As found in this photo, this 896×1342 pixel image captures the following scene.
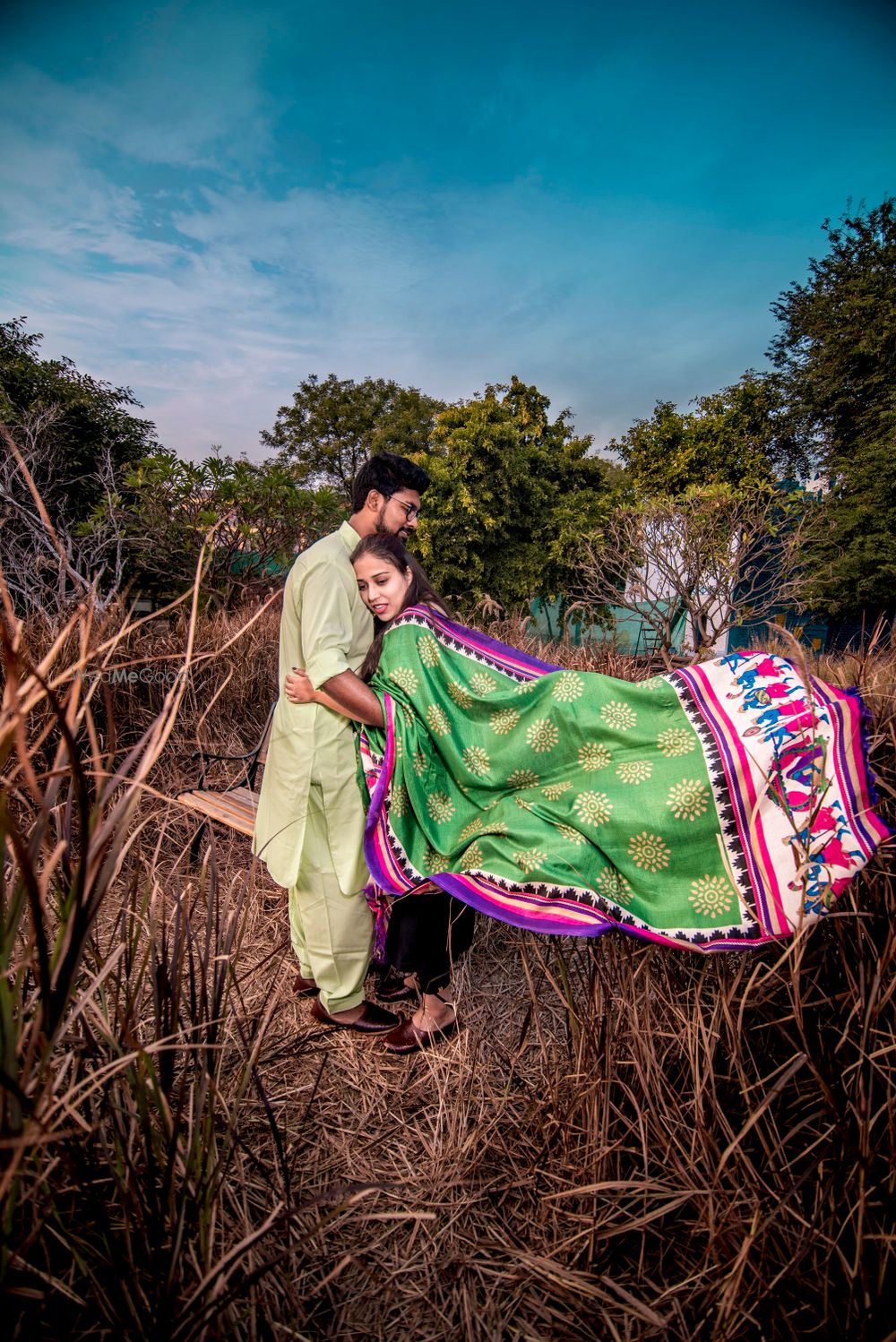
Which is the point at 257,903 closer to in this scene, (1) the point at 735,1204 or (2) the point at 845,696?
(1) the point at 735,1204

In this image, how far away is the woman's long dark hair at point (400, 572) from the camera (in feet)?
6.93

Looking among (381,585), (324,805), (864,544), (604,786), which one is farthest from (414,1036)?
(864,544)

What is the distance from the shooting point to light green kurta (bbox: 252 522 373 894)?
1.98 m

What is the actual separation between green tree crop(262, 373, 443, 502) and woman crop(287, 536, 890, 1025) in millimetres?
23924

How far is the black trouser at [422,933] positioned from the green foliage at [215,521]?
4.41 m

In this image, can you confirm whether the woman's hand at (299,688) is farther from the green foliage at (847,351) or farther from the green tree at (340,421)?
the green tree at (340,421)

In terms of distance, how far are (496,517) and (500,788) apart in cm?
886

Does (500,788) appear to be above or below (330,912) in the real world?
above

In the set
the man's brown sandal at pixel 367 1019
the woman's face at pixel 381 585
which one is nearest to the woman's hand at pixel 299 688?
the woman's face at pixel 381 585

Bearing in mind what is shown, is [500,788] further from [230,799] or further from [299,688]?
[230,799]

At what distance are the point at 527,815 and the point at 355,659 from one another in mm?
864

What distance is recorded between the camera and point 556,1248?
1.22 meters

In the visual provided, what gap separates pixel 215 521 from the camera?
5879mm

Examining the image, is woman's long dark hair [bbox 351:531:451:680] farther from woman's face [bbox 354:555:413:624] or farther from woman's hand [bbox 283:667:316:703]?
woman's hand [bbox 283:667:316:703]
